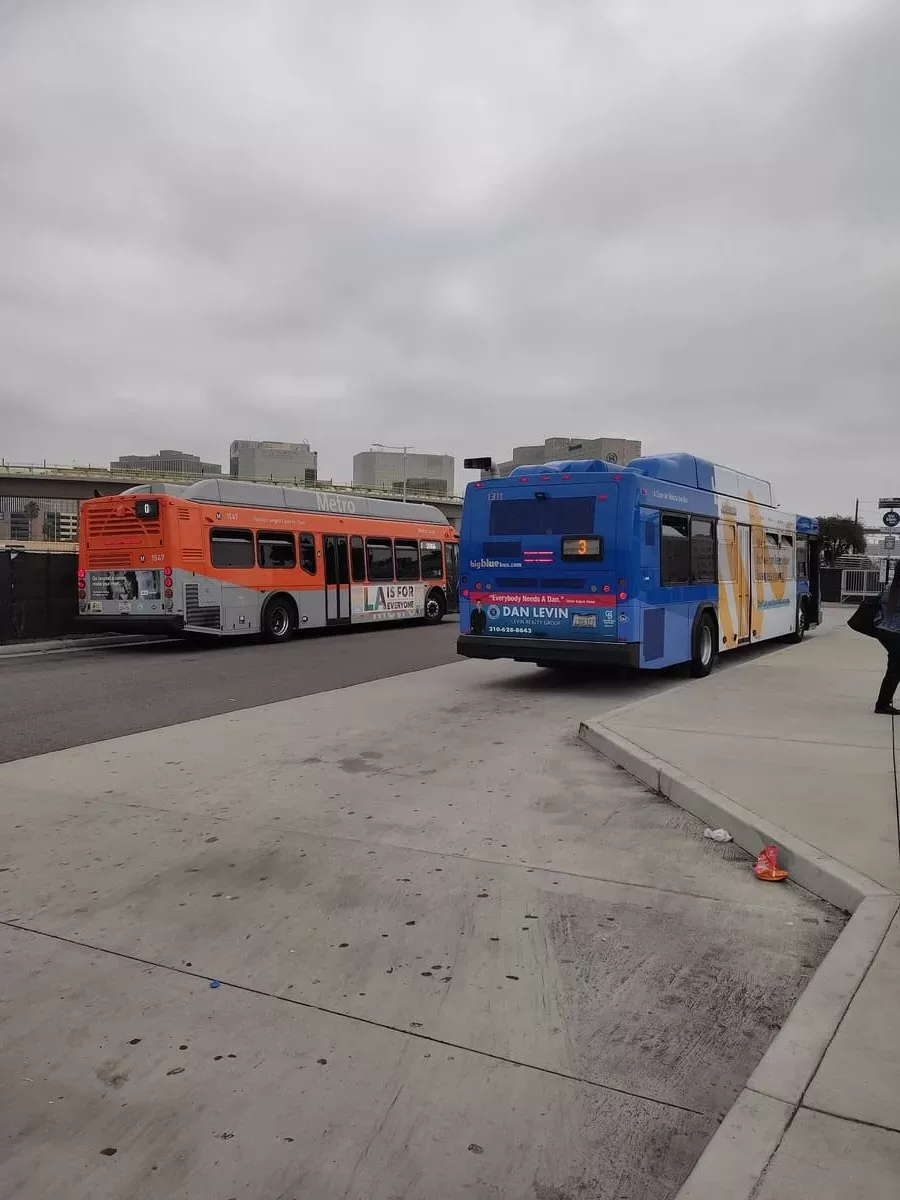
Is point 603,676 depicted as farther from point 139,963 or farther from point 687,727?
point 139,963

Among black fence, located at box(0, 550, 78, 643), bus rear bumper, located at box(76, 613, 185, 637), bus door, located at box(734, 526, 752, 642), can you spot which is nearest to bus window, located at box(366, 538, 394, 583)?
bus rear bumper, located at box(76, 613, 185, 637)

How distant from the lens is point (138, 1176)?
97.4 inches

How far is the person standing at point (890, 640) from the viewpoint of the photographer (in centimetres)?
900

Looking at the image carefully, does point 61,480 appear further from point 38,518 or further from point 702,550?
point 702,550

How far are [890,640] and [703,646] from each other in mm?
4202

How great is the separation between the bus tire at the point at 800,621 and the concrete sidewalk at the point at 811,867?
7.73m

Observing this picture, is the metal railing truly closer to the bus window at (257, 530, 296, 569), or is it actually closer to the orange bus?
the orange bus

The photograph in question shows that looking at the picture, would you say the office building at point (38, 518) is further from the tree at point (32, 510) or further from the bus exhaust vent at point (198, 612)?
the bus exhaust vent at point (198, 612)

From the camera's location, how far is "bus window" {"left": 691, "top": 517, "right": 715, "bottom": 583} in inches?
500

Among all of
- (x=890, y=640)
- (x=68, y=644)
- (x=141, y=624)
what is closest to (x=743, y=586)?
(x=890, y=640)

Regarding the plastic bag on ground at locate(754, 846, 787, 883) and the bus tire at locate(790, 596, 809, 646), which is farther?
the bus tire at locate(790, 596, 809, 646)

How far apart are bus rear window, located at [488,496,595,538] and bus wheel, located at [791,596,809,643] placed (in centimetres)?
948

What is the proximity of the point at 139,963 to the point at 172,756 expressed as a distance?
13.5 ft

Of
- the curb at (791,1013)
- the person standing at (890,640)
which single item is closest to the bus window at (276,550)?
the person standing at (890,640)
